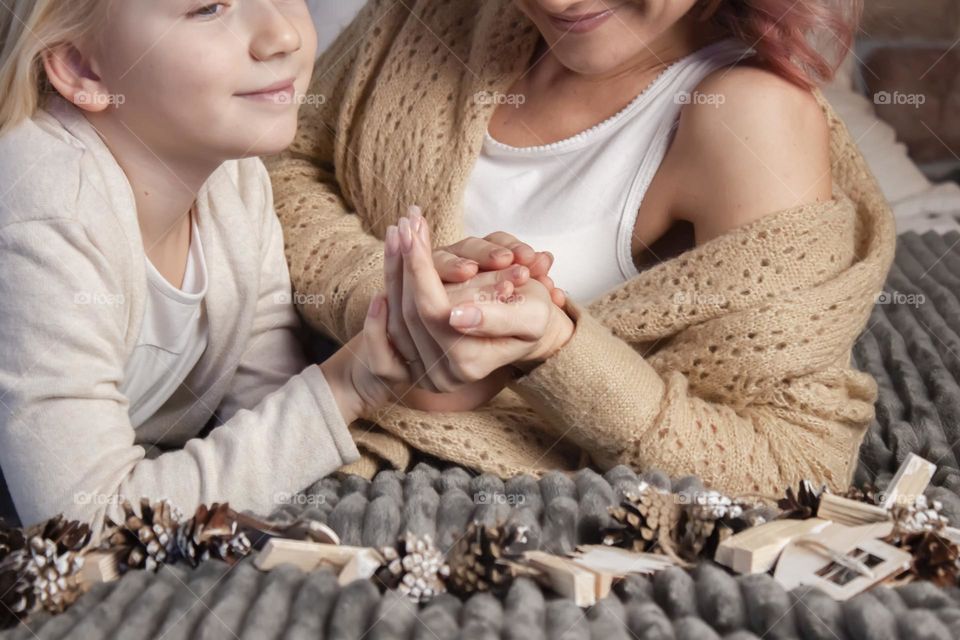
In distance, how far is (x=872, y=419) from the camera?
1.07 meters

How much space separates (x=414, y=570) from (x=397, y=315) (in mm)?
266

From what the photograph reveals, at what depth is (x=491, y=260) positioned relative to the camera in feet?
3.08

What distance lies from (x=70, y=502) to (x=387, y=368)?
24 centimetres

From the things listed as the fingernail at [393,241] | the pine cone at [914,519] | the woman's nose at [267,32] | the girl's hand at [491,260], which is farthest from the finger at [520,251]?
the pine cone at [914,519]

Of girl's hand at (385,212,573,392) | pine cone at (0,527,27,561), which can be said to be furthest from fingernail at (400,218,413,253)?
pine cone at (0,527,27,561)

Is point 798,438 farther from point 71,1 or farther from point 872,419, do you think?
point 71,1

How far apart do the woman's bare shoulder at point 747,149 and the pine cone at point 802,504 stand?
0.29 m

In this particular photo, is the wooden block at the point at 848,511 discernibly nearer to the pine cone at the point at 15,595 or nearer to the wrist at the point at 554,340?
the wrist at the point at 554,340

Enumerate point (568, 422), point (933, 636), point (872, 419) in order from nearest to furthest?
point (933, 636) < point (568, 422) < point (872, 419)

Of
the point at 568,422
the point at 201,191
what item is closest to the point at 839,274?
the point at 568,422

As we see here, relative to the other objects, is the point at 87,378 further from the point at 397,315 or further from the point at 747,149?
the point at 747,149

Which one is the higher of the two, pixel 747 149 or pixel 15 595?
pixel 747 149

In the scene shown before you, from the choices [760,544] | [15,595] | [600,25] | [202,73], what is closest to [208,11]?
[202,73]

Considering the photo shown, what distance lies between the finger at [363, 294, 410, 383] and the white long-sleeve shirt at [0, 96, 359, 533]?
43 millimetres
